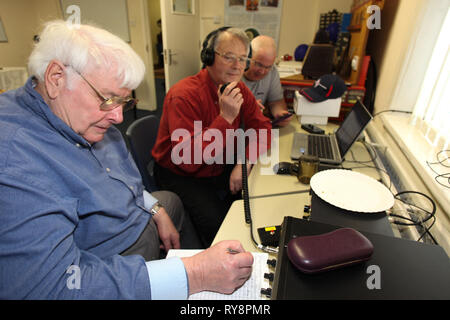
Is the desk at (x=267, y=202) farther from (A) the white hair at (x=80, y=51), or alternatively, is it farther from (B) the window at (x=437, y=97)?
(A) the white hair at (x=80, y=51)

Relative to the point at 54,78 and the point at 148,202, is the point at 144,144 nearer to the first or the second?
the point at 148,202

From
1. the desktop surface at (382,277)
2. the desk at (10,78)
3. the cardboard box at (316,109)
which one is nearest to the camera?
the desktop surface at (382,277)

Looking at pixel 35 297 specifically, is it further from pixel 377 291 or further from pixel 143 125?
pixel 143 125

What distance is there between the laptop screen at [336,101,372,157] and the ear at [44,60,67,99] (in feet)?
3.53

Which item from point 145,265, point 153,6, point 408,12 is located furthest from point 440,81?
point 153,6

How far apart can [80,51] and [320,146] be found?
1.12 metres

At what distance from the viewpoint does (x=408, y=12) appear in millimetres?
1377

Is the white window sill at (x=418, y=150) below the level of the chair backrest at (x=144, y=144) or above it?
above

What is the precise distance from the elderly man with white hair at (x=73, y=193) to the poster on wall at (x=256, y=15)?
129 inches

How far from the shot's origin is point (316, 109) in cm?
163

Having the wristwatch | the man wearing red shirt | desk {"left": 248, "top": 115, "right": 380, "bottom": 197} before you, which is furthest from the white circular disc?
the wristwatch

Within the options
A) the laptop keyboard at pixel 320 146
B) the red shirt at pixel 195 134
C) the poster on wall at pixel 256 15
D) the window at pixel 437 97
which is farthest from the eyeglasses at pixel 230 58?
the poster on wall at pixel 256 15

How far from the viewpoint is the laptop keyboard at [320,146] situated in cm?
124

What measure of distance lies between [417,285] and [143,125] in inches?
49.6
